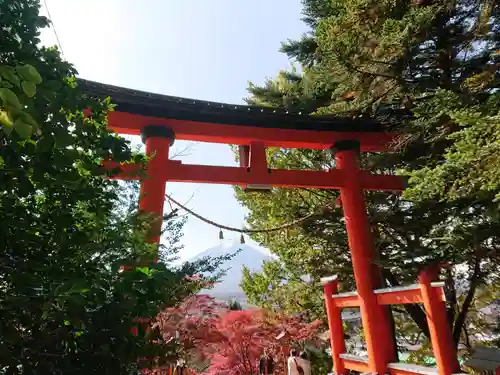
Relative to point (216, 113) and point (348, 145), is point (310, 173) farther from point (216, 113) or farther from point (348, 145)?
point (216, 113)

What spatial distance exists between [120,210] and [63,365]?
3.97 ft

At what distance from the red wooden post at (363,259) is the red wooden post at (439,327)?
85 centimetres

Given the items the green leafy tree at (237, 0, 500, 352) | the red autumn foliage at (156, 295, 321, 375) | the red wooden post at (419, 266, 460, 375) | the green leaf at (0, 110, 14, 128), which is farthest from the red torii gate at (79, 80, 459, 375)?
the green leaf at (0, 110, 14, 128)

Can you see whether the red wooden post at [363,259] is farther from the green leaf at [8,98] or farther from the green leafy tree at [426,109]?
the green leaf at [8,98]

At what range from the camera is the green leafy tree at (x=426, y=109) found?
126 inches

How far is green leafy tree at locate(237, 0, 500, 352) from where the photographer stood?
10.5 ft

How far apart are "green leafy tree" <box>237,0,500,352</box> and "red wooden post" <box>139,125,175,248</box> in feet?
7.67

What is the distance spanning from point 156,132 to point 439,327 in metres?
4.41

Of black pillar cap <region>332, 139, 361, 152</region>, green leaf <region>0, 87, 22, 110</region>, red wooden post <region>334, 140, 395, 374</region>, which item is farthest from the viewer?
black pillar cap <region>332, 139, 361, 152</region>

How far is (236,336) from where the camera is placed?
8047 millimetres

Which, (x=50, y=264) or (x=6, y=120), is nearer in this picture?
(x=6, y=120)

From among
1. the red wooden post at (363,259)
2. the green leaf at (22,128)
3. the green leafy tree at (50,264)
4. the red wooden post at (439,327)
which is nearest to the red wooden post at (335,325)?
the red wooden post at (363,259)

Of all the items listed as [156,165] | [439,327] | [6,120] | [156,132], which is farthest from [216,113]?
[6,120]

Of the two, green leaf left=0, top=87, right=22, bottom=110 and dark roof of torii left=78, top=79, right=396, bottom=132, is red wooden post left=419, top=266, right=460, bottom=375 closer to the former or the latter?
dark roof of torii left=78, top=79, right=396, bottom=132
